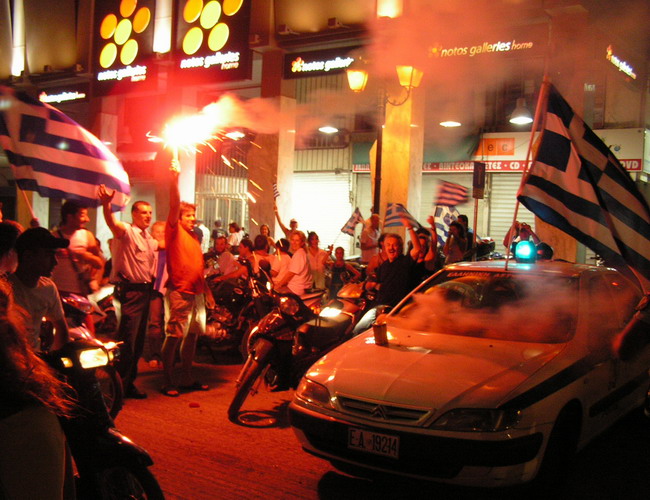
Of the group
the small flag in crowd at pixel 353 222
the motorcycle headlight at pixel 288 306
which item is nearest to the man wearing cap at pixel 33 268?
the motorcycle headlight at pixel 288 306

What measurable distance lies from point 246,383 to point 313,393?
58.8 inches

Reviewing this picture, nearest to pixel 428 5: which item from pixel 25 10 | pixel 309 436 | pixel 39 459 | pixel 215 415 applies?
pixel 215 415

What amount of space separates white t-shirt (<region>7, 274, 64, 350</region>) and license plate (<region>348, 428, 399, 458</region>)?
188 centimetres

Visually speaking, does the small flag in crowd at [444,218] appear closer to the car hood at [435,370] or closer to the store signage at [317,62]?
the store signage at [317,62]

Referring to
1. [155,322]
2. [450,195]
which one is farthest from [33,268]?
[450,195]

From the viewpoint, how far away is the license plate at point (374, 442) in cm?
396

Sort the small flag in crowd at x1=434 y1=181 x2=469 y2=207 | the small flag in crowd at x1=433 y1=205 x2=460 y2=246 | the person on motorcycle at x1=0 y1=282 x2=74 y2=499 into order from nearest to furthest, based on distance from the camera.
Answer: the person on motorcycle at x1=0 y1=282 x2=74 y2=499 < the small flag in crowd at x1=433 y1=205 x2=460 y2=246 < the small flag in crowd at x1=434 y1=181 x2=469 y2=207

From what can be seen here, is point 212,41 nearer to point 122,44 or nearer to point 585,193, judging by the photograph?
point 122,44

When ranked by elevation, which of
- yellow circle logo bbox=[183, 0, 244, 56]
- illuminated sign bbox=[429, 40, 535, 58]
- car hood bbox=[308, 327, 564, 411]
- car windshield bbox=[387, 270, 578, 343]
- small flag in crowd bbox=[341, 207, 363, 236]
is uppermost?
yellow circle logo bbox=[183, 0, 244, 56]

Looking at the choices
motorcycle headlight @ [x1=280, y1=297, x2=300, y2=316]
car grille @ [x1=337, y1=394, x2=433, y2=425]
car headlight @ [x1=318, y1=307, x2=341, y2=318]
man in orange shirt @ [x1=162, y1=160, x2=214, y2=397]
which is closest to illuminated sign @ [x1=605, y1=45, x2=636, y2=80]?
car headlight @ [x1=318, y1=307, x2=341, y2=318]

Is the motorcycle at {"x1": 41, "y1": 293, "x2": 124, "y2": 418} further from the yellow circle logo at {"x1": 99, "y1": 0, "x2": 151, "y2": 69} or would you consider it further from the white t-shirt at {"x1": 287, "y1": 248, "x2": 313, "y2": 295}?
the yellow circle logo at {"x1": 99, "y1": 0, "x2": 151, "y2": 69}

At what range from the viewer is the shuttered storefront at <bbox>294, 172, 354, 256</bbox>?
2377cm

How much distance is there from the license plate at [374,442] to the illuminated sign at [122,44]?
13584 millimetres

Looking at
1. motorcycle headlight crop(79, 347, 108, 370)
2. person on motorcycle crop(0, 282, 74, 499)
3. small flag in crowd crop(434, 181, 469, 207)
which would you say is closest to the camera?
person on motorcycle crop(0, 282, 74, 499)
